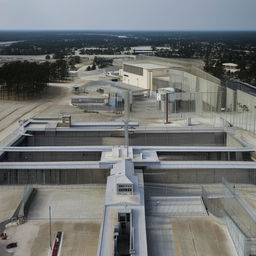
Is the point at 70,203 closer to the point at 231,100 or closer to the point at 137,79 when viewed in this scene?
the point at 231,100

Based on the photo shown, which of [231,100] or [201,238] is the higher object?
[231,100]

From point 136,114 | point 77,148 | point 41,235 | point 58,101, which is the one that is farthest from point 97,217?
point 58,101

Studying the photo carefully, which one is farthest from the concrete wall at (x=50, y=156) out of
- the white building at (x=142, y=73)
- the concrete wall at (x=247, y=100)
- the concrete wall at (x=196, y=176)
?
the white building at (x=142, y=73)

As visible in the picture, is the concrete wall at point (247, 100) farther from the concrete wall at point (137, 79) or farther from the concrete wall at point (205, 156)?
the concrete wall at point (137, 79)

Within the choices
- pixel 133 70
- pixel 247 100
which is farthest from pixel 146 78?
pixel 247 100

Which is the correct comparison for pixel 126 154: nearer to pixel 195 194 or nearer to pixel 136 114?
pixel 195 194
